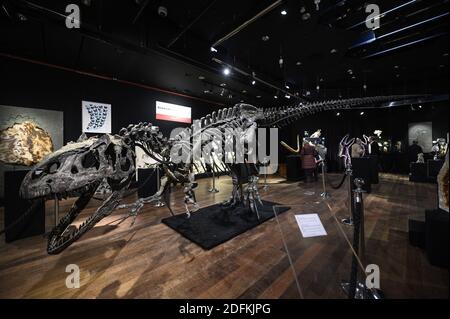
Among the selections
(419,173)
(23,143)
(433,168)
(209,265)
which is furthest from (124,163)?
(419,173)

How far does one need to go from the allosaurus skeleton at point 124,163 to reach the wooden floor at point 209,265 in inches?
19.3

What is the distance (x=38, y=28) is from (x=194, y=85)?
450 cm

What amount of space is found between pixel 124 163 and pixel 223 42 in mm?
4988

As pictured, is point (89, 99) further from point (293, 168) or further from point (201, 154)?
point (293, 168)

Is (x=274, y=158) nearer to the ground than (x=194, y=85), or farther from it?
nearer to the ground

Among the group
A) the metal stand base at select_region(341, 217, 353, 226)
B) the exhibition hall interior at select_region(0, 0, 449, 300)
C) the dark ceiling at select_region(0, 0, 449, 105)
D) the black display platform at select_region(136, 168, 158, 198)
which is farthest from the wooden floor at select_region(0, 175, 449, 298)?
the dark ceiling at select_region(0, 0, 449, 105)

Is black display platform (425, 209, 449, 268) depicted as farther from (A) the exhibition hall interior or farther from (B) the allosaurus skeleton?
(B) the allosaurus skeleton

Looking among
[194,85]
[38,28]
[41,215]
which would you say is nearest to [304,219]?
[41,215]

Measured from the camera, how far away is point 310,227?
2020 millimetres

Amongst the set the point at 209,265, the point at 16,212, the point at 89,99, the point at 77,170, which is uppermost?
the point at 89,99

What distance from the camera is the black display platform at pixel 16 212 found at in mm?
2852

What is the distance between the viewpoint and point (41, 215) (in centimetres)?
315


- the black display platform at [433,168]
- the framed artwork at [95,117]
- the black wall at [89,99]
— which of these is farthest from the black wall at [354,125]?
the framed artwork at [95,117]
